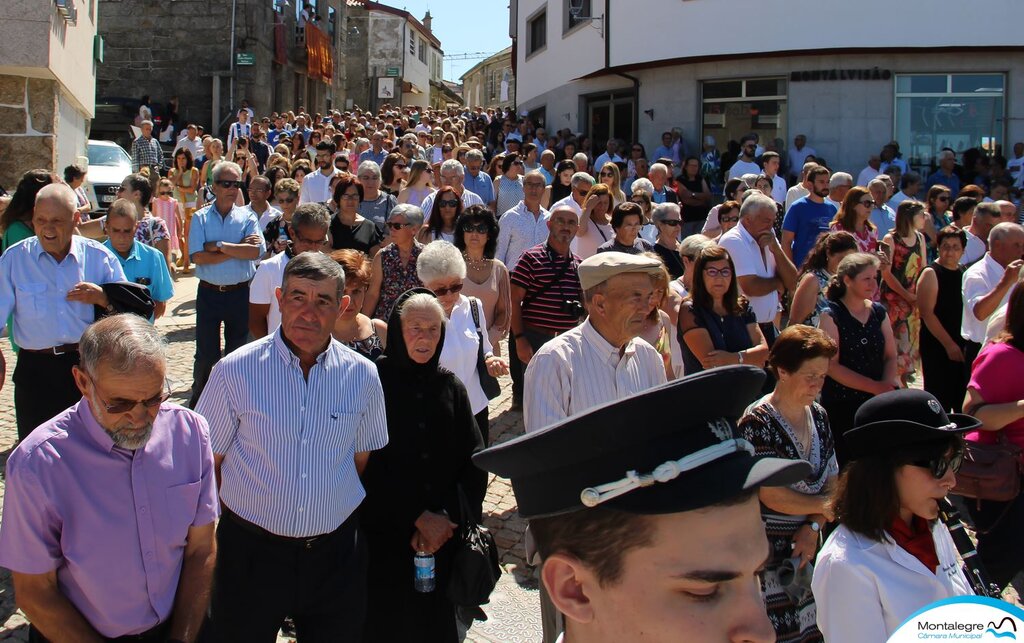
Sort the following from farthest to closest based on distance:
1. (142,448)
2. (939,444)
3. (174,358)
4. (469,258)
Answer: (174,358) → (469,258) → (939,444) → (142,448)

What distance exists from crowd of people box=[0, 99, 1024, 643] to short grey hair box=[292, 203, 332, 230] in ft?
0.08

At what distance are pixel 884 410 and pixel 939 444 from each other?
206mm

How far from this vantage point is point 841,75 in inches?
784

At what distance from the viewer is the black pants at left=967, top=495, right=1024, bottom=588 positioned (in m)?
4.47

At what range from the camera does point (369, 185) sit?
9109mm

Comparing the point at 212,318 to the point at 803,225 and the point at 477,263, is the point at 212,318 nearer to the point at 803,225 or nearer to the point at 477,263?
the point at 477,263

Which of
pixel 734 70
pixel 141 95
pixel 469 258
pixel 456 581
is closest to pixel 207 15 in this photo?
pixel 141 95

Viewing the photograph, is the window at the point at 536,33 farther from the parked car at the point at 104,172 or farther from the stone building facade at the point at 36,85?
the stone building facade at the point at 36,85

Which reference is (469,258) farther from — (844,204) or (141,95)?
(141,95)

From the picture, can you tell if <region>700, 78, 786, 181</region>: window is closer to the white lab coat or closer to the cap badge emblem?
the white lab coat

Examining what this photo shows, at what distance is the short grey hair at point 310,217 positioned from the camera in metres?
6.15

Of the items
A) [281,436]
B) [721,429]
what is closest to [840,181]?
[281,436]

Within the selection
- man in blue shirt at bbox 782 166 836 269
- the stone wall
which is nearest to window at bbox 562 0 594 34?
the stone wall

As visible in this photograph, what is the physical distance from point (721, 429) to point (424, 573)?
2.43 m
